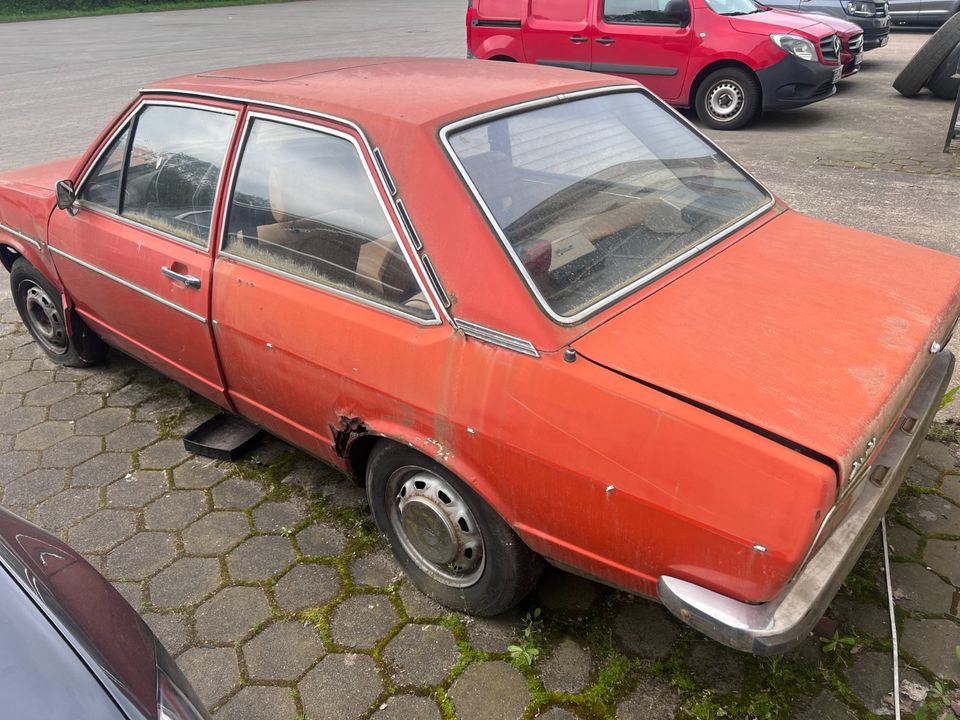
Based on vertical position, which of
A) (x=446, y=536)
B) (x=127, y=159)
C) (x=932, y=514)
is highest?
(x=127, y=159)

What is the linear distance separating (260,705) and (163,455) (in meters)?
1.56

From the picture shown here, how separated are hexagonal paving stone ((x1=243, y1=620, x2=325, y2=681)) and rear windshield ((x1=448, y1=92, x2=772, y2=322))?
55.1 inches

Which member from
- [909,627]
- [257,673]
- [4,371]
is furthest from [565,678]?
[4,371]

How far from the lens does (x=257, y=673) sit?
230 centimetres

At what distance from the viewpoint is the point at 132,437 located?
3518 mm

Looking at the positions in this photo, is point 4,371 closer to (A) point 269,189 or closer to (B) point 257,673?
(A) point 269,189

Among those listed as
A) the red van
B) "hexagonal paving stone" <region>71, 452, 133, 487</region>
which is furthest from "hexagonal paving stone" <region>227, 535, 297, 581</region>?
the red van

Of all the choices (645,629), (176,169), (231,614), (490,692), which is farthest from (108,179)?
(645,629)

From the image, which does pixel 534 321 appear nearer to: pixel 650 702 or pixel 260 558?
pixel 650 702

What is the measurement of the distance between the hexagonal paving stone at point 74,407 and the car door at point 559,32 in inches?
275

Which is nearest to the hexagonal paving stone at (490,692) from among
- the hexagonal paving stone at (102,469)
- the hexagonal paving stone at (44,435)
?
the hexagonal paving stone at (102,469)

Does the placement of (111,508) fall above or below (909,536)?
below

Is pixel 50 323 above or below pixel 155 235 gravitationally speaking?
below

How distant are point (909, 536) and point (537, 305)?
1.82 m
